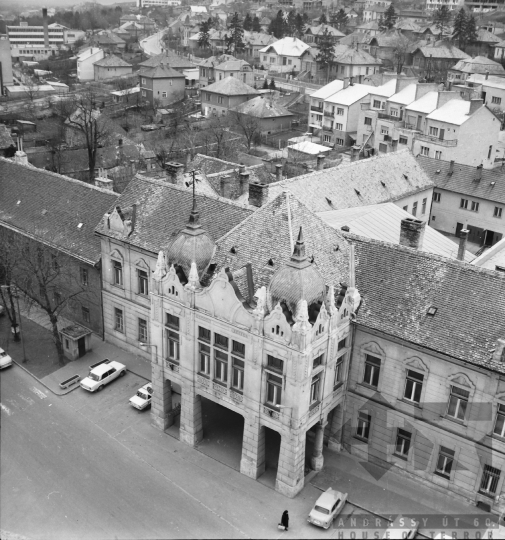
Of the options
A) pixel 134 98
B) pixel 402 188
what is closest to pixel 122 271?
pixel 402 188

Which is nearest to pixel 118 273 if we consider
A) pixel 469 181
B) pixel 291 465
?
pixel 291 465

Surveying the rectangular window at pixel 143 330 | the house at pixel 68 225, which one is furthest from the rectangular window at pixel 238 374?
the house at pixel 68 225

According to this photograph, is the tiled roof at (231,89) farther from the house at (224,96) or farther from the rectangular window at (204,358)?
the rectangular window at (204,358)

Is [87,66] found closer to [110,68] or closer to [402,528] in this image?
[110,68]

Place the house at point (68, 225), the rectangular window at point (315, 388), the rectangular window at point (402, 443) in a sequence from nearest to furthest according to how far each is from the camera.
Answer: the rectangular window at point (315, 388) < the rectangular window at point (402, 443) < the house at point (68, 225)

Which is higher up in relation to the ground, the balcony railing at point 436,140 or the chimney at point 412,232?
the chimney at point 412,232
